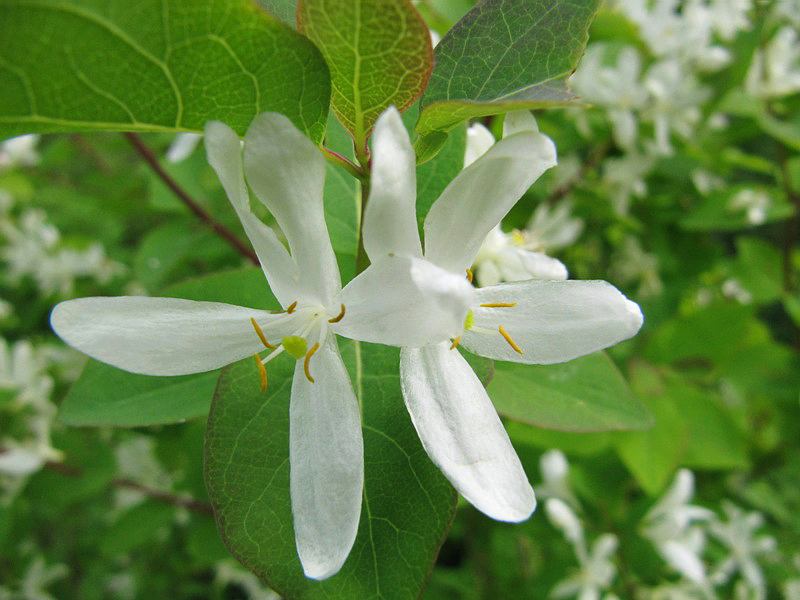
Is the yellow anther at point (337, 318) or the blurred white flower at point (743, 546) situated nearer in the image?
the yellow anther at point (337, 318)

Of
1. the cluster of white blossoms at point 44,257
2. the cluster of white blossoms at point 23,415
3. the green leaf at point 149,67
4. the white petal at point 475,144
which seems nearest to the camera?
the green leaf at point 149,67

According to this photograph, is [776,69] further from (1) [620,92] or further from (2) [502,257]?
(2) [502,257]

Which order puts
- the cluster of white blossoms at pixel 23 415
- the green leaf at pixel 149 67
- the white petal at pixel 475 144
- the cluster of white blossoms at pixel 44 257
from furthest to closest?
the cluster of white blossoms at pixel 44 257, the cluster of white blossoms at pixel 23 415, the white petal at pixel 475 144, the green leaf at pixel 149 67

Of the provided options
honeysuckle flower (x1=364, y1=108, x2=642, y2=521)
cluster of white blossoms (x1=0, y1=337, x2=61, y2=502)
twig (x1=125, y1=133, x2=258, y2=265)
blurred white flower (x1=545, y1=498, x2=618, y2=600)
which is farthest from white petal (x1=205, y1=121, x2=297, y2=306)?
cluster of white blossoms (x1=0, y1=337, x2=61, y2=502)

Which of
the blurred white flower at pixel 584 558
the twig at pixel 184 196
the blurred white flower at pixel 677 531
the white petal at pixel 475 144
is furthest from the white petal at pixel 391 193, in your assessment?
the blurred white flower at pixel 677 531

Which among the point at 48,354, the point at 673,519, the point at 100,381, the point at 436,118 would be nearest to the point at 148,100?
the point at 436,118

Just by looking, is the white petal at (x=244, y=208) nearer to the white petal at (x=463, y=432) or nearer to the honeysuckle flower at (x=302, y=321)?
the honeysuckle flower at (x=302, y=321)
